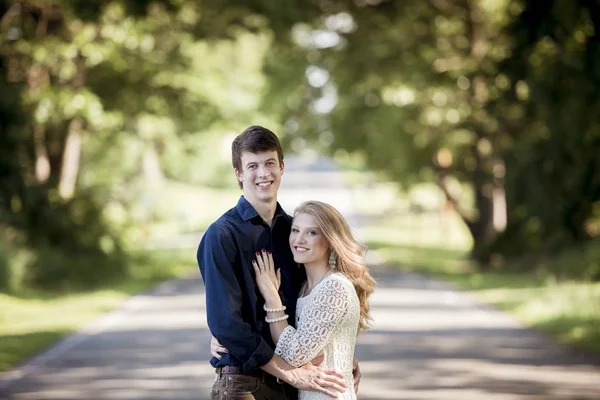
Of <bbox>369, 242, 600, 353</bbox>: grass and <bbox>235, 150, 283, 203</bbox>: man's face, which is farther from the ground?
<bbox>369, 242, 600, 353</bbox>: grass

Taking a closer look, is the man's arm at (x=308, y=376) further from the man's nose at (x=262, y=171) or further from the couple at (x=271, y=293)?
the man's nose at (x=262, y=171)

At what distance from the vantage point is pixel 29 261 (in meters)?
32.4

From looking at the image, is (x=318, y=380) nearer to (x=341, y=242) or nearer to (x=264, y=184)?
(x=341, y=242)

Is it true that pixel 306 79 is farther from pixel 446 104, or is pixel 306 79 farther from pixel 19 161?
pixel 19 161

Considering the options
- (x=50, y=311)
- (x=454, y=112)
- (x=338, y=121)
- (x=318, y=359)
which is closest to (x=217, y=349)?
(x=318, y=359)

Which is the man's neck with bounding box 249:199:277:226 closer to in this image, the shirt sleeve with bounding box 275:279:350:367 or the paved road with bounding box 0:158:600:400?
the shirt sleeve with bounding box 275:279:350:367

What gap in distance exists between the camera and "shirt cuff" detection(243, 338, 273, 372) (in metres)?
5.71

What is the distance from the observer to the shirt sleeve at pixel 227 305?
223 inches

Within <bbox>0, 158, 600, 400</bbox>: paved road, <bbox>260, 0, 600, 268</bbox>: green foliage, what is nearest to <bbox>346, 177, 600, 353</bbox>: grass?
<bbox>0, 158, 600, 400</bbox>: paved road

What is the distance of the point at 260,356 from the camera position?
5727 mm

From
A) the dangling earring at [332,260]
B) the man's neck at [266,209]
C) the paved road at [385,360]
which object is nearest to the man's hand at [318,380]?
the dangling earring at [332,260]

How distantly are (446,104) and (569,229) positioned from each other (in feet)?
64.7

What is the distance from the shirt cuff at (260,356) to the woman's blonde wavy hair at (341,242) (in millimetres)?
456

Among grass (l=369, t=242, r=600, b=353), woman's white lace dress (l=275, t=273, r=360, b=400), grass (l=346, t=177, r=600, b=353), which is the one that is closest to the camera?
woman's white lace dress (l=275, t=273, r=360, b=400)
